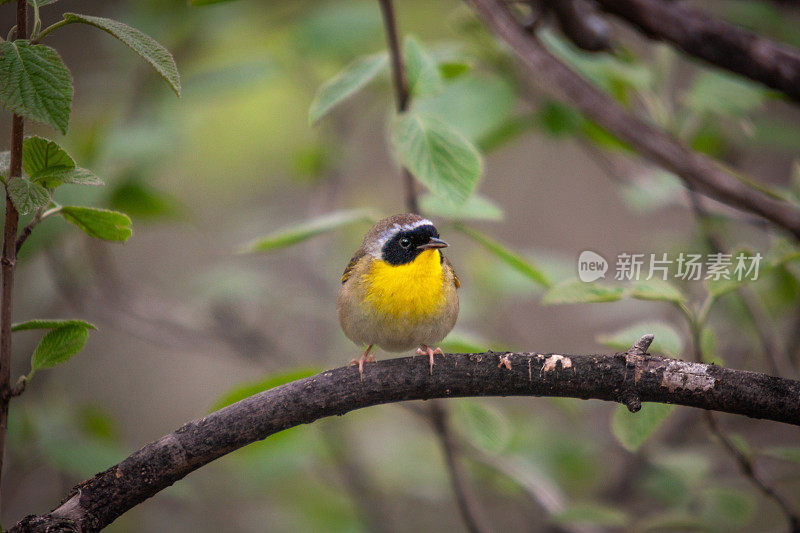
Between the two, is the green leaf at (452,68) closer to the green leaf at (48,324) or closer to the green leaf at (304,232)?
the green leaf at (304,232)

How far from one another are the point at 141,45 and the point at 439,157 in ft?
2.78

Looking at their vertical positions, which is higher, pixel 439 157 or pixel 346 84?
pixel 346 84

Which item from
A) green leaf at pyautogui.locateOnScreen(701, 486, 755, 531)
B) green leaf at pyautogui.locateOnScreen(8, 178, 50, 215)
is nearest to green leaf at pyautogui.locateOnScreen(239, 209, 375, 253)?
green leaf at pyautogui.locateOnScreen(8, 178, 50, 215)

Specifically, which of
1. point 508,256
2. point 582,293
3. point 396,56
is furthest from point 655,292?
point 396,56

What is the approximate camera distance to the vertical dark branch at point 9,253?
48.6 inches

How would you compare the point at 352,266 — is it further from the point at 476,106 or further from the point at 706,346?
the point at 706,346

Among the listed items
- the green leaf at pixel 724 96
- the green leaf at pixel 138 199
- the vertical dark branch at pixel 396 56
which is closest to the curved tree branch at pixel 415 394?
the vertical dark branch at pixel 396 56

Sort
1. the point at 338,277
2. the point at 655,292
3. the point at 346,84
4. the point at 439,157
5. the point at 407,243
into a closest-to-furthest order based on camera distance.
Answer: the point at 655,292, the point at 439,157, the point at 346,84, the point at 407,243, the point at 338,277

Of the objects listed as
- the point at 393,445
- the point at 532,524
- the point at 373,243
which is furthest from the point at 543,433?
the point at 373,243

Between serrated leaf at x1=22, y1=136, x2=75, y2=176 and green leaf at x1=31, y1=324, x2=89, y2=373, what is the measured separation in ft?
1.18

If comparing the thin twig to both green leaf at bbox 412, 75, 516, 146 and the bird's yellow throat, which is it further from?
green leaf at bbox 412, 75, 516, 146

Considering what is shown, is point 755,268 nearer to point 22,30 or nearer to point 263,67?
point 22,30

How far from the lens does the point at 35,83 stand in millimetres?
1160

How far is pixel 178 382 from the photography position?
5.88 meters
